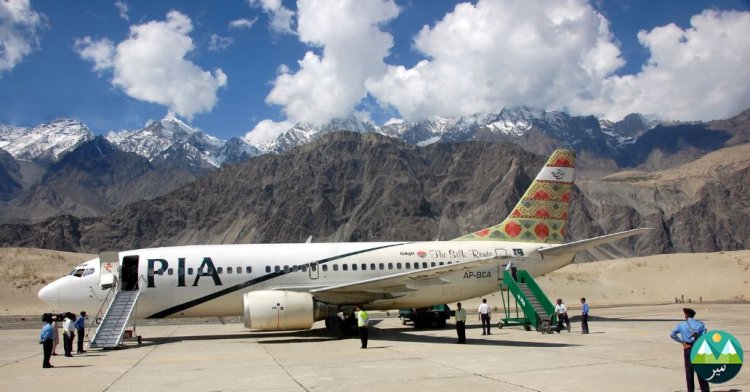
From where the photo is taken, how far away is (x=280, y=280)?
25266 millimetres

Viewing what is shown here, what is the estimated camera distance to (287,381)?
13.8 m

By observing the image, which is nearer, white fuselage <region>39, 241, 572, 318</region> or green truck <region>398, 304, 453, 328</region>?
white fuselage <region>39, 241, 572, 318</region>

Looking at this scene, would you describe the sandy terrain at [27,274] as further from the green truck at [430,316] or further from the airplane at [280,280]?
the green truck at [430,316]

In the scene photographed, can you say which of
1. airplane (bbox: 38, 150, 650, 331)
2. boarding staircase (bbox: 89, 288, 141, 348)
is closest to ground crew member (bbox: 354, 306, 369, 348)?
airplane (bbox: 38, 150, 650, 331)

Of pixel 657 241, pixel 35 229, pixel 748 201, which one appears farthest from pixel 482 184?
pixel 35 229

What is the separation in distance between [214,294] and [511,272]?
12396 millimetres

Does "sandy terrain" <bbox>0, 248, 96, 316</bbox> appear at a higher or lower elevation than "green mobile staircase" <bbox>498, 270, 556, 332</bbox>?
higher

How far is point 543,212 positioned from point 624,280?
36.0 m

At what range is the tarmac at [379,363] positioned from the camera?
43.3 ft

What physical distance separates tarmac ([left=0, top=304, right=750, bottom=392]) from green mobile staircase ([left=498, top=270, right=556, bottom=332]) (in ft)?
1.96

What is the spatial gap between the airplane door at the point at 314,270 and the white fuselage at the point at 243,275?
4 centimetres

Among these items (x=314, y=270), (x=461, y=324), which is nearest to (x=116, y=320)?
(x=314, y=270)

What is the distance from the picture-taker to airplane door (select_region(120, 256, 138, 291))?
2469cm

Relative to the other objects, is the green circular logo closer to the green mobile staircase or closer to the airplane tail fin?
the green mobile staircase
